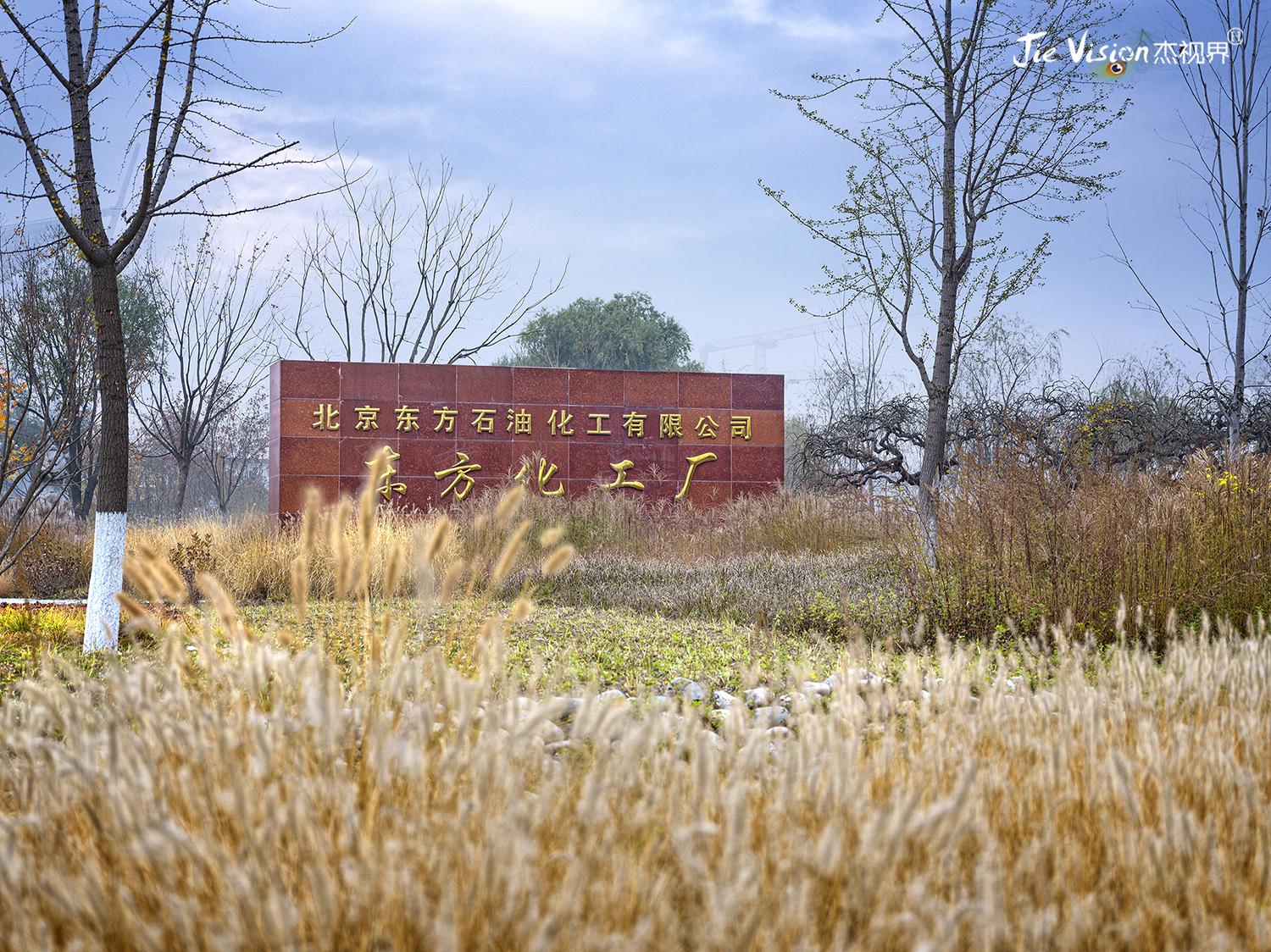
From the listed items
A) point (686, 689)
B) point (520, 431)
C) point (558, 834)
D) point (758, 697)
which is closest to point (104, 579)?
point (686, 689)

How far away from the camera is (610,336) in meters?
30.3

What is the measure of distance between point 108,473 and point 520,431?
10.4 metres

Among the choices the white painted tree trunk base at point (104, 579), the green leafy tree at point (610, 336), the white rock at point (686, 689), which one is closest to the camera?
the white rock at point (686, 689)

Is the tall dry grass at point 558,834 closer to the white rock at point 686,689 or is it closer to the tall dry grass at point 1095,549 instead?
the white rock at point 686,689

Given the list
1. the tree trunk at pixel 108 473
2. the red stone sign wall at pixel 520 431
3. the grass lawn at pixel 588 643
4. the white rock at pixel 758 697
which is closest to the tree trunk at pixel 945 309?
the grass lawn at pixel 588 643

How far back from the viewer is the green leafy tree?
30250 mm

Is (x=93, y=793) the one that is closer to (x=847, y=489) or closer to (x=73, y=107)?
(x=73, y=107)

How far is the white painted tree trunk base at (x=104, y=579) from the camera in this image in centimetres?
593

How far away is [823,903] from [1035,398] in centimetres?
1421

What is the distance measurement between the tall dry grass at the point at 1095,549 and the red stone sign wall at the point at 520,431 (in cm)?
980

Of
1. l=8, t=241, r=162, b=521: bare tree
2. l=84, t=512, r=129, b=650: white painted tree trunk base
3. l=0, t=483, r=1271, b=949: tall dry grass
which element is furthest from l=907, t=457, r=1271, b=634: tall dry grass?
l=8, t=241, r=162, b=521: bare tree

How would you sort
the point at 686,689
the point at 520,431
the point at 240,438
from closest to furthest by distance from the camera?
the point at 686,689, the point at 520,431, the point at 240,438

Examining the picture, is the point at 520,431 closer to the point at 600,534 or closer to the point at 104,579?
the point at 600,534

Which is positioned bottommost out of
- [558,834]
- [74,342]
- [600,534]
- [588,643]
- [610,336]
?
Result: [588,643]
